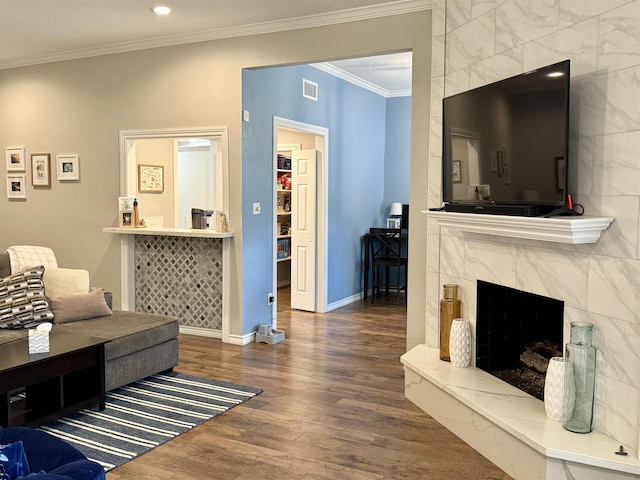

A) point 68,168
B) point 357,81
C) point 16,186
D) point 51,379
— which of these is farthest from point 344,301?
point 51,379

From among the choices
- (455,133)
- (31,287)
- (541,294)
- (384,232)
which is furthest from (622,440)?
(384,232)

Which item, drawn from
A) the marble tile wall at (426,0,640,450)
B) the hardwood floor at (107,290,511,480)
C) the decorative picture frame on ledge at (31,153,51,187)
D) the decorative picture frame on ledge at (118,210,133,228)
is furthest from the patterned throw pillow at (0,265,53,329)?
the marble tile wall at (426,0,640,450)

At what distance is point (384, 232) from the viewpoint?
738 centimetres

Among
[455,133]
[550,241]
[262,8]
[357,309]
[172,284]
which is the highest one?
[262,8]

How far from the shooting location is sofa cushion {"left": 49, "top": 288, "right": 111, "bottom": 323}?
4145 mm

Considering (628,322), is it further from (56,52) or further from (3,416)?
(56,52)

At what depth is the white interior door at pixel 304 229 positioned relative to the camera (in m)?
6.69

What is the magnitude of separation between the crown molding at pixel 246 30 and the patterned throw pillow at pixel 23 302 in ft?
8.31

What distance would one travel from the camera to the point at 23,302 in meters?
4.01

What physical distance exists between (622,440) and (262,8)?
3.78 meters

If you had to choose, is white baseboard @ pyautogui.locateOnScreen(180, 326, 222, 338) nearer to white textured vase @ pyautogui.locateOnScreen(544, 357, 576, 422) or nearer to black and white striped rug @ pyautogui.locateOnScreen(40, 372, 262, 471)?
black and white striped rug @ pyautogui.locateOnScreen(40, 372, 262, 471)

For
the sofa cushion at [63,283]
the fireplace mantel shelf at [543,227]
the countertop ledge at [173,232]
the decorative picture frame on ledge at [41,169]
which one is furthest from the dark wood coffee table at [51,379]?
the decorative picture frame on ledge at [41,169]

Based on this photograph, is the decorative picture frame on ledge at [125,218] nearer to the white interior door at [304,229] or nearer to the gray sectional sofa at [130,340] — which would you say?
the gray sectional sofa at [130,340]

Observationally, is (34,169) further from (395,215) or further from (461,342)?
(461,342)
